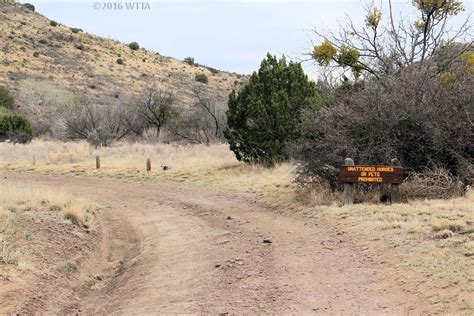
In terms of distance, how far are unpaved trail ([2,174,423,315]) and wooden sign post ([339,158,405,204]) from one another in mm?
1445

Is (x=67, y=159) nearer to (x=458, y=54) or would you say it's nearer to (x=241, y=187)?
(x=241, y=187)

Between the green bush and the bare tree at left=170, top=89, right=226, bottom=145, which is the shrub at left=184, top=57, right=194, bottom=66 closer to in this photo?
the bare tree at left=170, top=89, right=226, bottom=145

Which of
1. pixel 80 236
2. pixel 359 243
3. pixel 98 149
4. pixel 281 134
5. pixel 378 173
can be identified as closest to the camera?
pixel 359 243

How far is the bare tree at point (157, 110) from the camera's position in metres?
42.3

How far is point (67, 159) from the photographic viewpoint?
29.9 meters

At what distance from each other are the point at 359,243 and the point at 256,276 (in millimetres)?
2332

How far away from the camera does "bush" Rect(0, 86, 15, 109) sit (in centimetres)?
4766

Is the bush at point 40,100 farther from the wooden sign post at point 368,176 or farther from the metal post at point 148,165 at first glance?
the wooden sign post at point 368,176

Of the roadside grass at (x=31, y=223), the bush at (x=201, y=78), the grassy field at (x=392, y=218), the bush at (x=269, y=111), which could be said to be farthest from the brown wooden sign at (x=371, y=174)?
the bush at (x=201, y=78)

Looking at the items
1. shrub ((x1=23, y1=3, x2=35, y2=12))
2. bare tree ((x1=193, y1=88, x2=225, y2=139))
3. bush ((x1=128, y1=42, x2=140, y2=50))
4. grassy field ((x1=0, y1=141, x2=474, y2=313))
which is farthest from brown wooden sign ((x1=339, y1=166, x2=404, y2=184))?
shrub ((x1=23, y1=3, x2=35, y2=12))

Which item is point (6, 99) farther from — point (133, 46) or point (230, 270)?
point (230, 270)

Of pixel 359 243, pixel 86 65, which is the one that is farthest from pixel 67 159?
pixel 86 65

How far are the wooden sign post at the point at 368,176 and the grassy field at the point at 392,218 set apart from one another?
516 millimetres

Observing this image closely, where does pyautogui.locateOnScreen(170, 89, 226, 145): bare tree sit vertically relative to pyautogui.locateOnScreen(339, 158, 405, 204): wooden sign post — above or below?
above
